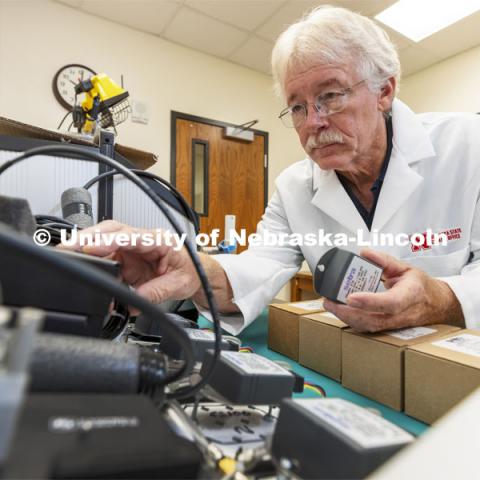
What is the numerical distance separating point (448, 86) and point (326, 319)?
326cm

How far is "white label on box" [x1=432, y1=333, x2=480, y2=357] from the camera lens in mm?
392

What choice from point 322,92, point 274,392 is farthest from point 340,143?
point 274,392

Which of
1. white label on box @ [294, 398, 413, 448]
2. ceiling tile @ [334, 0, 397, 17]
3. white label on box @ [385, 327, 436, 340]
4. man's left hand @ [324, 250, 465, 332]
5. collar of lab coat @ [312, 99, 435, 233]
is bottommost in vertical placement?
white label on box @ [385, 327, 436, 340]

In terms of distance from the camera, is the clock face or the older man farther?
the clock face

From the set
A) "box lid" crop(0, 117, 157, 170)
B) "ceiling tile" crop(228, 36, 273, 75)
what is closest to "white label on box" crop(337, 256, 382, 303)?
"box lid" crop(0, 117, 157, 170)

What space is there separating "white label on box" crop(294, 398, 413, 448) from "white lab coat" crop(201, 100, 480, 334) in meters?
0.52

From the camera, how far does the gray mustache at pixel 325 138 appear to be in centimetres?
89

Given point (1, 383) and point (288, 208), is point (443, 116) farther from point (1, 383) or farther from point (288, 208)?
point (1, 383)

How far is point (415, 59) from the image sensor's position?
3.01 m

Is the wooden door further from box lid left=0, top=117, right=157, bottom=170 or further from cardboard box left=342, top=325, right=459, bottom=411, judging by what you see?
cardboard box left=342, top=325, right=459, bottom=411

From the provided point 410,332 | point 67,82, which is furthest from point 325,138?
point 67,82

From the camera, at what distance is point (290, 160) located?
11.5 feet

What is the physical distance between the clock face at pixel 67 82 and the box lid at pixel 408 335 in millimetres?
2468

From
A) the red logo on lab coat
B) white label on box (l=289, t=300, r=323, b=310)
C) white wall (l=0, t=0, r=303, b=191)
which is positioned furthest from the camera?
white wall (l=0, t=0, r=303, b=191)
